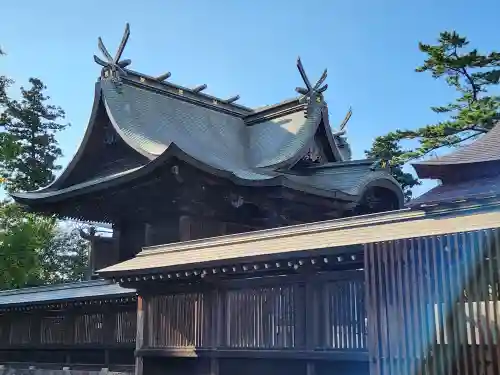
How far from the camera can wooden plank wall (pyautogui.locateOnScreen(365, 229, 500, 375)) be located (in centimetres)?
711

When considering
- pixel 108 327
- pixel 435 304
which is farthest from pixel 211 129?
pixel 435 304

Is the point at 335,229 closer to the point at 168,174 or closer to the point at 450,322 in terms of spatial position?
the point at 450,322

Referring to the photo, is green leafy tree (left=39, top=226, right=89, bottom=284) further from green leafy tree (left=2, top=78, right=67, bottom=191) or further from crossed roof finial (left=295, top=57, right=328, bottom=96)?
crossed roof finial (left=295, top=57, right=328, bottom=96)

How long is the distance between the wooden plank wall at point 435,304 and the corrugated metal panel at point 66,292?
24.3ft

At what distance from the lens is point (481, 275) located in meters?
7.18

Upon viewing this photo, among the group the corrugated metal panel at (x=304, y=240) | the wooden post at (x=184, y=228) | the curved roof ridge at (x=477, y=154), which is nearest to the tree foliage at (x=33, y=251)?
the wooden post at (x=184, y=228)

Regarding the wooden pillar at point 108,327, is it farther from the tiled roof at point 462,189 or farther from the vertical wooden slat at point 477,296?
the vertical wooden slat at point 477,296

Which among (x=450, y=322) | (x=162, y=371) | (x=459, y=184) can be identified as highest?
(x=459, y=184)

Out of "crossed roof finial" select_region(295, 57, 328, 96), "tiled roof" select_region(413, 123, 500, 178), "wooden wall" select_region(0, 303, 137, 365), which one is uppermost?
"crossed roof finial" select_region(295, 57, 328, 96)

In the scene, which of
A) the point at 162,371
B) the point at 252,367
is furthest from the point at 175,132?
the point at 252,367

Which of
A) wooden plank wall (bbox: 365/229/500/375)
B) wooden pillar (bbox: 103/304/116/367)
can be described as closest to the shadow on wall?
wooden pillar (bbox: 103/304/116/367)

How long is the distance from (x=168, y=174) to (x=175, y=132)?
173 inches

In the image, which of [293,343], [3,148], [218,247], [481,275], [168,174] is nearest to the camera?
[481,275]

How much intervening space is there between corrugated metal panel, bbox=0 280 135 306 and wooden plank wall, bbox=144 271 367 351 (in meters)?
2.37
